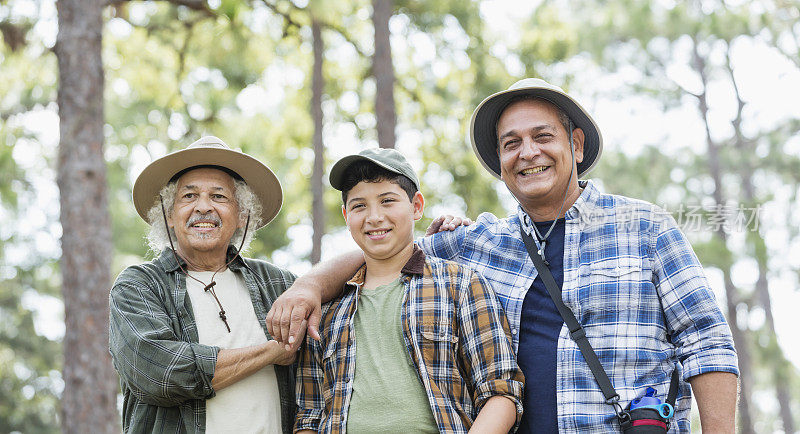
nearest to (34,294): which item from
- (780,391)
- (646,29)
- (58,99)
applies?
(58,99)

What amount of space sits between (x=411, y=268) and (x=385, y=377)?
0.46 meters

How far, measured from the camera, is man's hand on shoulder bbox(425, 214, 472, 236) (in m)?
3.31

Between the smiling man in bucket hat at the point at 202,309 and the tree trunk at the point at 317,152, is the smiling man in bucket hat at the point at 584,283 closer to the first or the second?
the smiling man in bucket hat at the point at 202,309

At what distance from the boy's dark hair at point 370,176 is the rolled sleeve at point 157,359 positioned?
2.79ft

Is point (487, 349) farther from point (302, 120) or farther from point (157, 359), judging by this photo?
point (302, 120)

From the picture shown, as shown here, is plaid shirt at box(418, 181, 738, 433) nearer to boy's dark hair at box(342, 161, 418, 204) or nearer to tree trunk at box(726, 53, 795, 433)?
boy's dark hair at box(342, 161, 418, 204)

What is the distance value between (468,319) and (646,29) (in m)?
14.8

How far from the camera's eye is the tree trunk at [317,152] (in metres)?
10.1

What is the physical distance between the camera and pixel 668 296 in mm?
2756

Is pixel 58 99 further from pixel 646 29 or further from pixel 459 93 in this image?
pixel 646 29

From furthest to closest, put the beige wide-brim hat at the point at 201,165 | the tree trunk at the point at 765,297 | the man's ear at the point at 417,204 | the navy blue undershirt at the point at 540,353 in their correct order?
the tree trunk at the point at 765,297 < the beige wide-brim hat at the point at 201,165 < the man's ear at the point at 417,204 < the navy blue undershirt at the point at 540,353

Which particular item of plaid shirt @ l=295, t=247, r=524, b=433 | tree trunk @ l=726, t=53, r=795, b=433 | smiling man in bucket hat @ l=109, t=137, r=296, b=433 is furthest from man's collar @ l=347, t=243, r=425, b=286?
tree trunk @ l=726, t=53, r=795, b=433

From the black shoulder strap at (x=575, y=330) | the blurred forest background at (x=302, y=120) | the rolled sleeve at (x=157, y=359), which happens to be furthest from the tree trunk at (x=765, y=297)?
the rolled sleeve at (x=157, y=359)

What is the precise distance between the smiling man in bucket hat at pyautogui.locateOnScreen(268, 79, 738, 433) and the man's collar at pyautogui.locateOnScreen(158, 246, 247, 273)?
0.47m
